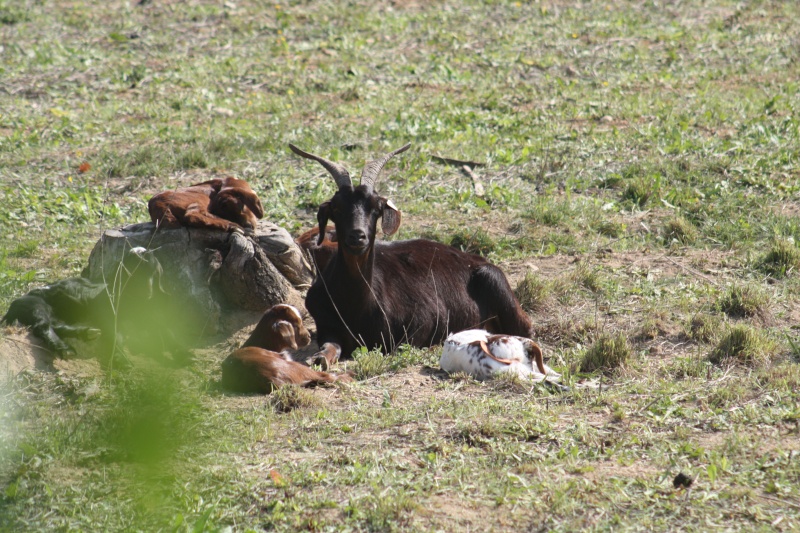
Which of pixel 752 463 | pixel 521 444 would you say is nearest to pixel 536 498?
pixel 521 444

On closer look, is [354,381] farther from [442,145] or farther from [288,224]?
[442,145]

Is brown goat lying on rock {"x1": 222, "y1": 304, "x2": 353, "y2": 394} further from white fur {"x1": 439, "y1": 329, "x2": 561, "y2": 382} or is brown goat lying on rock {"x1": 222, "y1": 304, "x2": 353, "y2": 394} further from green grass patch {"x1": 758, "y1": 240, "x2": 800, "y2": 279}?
green grass patch {"x1": 758, "y1": 240, "x2": 800, "y2": 279}

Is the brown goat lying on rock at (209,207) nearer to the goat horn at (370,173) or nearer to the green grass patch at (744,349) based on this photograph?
Result: the goat horn at (370,173)

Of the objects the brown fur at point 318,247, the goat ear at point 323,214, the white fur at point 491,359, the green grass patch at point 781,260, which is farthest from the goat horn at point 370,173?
the green grass patch at point 781,260

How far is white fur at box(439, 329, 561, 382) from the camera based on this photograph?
21.5 ft

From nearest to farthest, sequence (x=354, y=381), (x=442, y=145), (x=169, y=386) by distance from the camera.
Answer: (x=169, y=386) → (x=354, y=381) → (x=442, y=145)

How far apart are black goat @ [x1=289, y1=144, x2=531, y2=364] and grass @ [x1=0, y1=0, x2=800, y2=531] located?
39 centimetres

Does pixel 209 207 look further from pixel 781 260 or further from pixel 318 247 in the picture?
pixel 781 260

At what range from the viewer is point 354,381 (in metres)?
6.62

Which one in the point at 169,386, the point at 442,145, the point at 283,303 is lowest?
the point at 283,303

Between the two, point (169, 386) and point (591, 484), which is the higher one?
point (169, 386)

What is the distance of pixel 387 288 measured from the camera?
8.09 meters

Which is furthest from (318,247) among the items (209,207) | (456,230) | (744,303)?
(744,303)

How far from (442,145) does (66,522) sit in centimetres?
833
